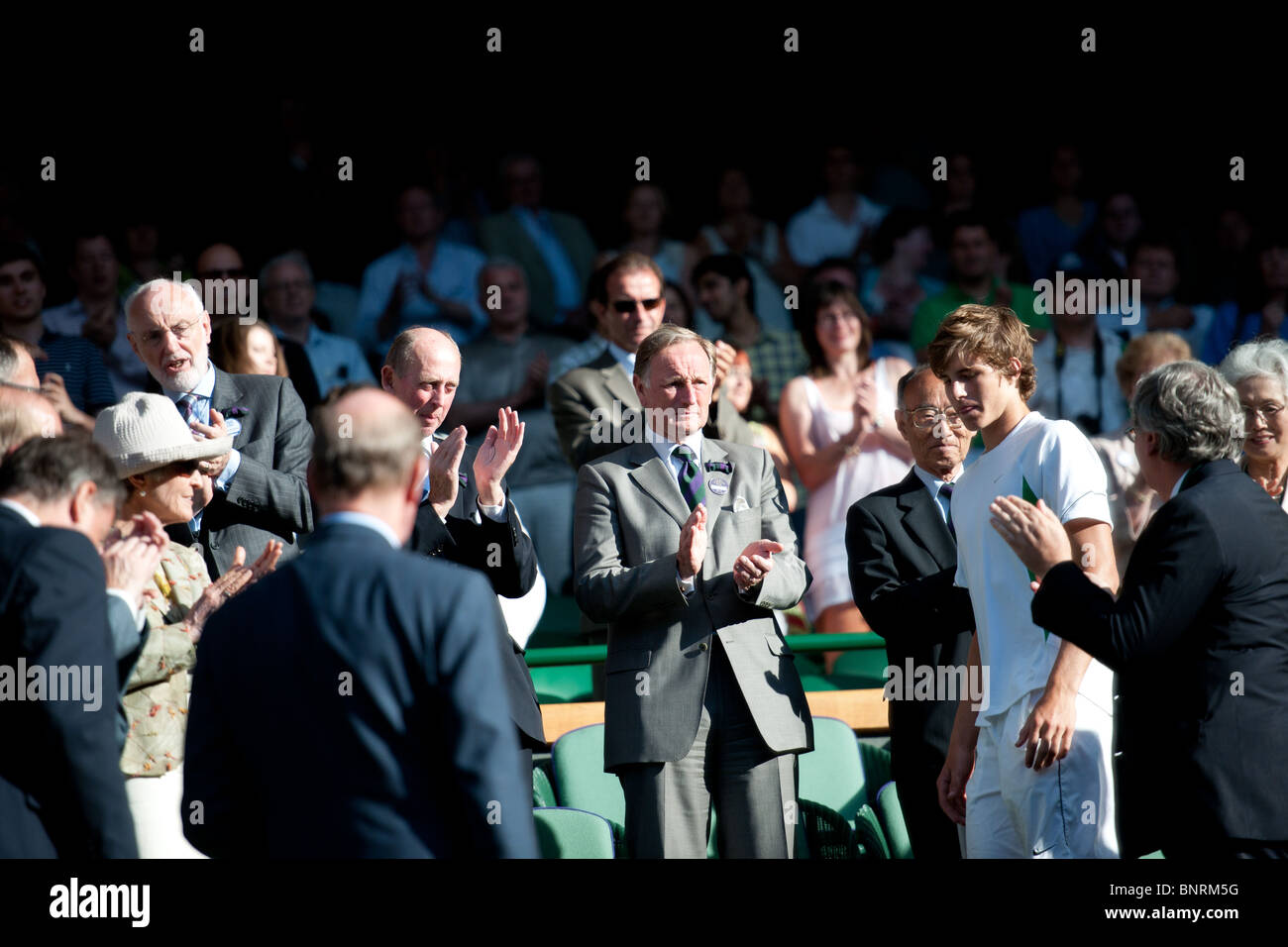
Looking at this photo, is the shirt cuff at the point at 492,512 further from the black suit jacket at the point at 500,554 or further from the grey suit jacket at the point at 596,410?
the grey suit jacket at the point at 596,410

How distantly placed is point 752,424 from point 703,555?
2.48 m

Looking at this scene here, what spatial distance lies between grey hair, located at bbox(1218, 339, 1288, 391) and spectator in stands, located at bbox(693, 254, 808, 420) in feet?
7.90

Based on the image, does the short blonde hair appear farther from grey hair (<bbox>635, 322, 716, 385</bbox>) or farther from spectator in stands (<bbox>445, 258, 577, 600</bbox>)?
spectator in stands (<bbox>445, 258, 577, 600</bbox>)

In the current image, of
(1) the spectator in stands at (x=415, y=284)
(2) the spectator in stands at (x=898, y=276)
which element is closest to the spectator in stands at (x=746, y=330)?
(2) the spectator in stands at (x=898, y=276)

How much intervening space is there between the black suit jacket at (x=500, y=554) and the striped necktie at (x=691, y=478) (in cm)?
53

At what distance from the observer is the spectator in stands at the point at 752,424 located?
6.20 m

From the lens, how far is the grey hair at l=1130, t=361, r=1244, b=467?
11.4ft

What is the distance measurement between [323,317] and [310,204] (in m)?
0.57

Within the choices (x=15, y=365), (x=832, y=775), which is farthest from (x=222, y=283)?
(x=832, y=775)

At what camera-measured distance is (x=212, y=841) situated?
267cm

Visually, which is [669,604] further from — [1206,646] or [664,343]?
[1206,646]

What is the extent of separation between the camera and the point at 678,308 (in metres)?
6.28

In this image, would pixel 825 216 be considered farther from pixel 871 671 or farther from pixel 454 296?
pixel 871 671
